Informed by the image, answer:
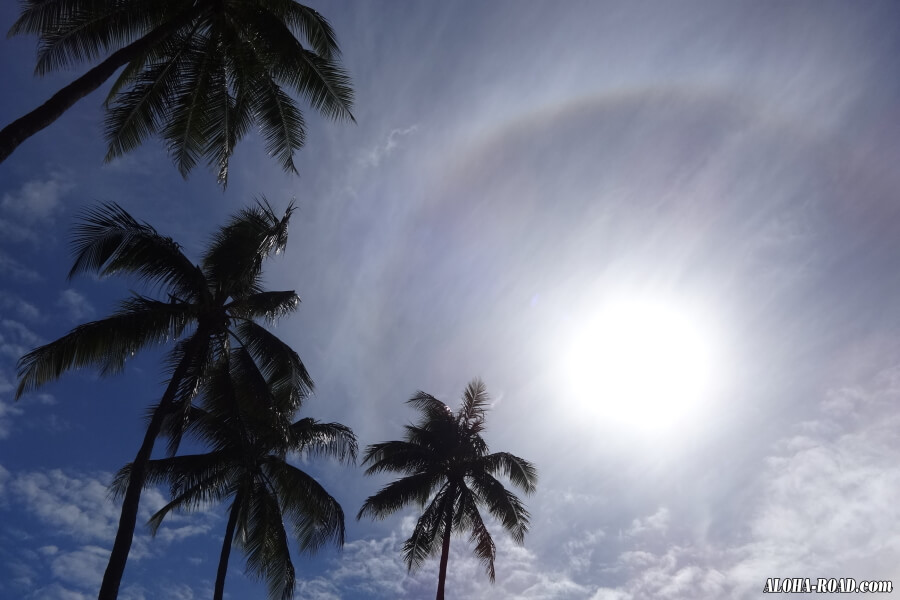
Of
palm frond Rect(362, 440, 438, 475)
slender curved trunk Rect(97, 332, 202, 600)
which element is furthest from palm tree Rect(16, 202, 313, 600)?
Result: palm frond Rect(362, 440, 438, 475)

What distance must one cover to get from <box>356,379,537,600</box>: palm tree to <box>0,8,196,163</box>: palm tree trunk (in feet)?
62.8

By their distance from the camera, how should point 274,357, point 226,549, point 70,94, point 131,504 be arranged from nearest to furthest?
1. point 70,94
2. point 131,504
3. point 274,357
4. point 226,549

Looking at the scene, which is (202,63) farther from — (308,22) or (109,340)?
(109,340)

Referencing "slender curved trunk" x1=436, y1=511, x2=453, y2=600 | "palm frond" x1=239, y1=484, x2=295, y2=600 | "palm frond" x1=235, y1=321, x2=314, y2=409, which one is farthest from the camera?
"slender curved trunk" x1=436, y1=511, x2=453, y2=600

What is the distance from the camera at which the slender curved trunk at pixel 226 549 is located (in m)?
19.9

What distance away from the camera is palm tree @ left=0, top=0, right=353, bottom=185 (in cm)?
1308

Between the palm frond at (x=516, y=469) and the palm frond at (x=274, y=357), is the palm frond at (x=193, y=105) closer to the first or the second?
the palm frond at (x=274, y=357)

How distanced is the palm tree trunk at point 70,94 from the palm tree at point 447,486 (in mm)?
19138

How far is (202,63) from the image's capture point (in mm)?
14203

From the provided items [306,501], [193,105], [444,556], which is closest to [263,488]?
[306,501]

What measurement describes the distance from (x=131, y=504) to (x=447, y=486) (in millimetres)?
16159

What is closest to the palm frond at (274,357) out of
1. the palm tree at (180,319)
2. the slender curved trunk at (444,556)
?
the palm tree at (180,319)

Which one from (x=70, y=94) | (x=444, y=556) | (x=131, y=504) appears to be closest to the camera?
(x=70, y=94)

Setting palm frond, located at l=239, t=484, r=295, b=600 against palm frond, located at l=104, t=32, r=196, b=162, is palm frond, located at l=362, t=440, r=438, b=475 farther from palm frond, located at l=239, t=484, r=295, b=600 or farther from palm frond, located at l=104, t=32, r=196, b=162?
palm frond, located at l=104, t=32, r=196, b=162
